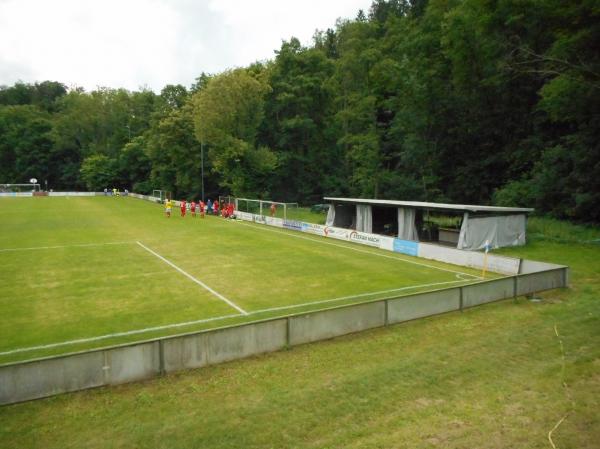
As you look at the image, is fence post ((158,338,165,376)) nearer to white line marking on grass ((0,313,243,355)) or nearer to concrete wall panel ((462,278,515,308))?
white line marking on grass ((0,313,243,355))

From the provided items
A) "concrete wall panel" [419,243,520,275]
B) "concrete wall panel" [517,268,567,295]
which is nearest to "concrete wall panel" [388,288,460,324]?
"concrete wall panel" [517,268,567,295]

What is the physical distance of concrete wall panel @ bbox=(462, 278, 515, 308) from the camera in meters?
13.8

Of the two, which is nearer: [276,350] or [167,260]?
[276,350]

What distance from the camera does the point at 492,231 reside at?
81.7 ft

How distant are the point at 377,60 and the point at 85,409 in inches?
1994

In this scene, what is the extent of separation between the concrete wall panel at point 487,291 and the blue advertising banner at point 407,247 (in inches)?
369

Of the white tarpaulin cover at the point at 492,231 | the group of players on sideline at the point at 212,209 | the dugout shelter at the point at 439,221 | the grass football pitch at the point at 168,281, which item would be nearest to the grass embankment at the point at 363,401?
the grass football pitch at the point at 168,281

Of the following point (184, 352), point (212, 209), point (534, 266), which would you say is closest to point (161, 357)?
point (184, 352)

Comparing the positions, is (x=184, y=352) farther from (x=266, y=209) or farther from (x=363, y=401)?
(x=266, y=209)

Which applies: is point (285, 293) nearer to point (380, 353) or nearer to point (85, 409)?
point (380, 353)

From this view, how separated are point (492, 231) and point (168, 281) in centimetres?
1811

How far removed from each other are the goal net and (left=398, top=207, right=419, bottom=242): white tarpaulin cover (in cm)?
1258

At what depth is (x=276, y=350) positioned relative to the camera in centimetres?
1062

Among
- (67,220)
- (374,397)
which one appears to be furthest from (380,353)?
(67,220)
